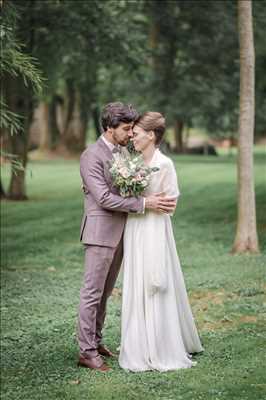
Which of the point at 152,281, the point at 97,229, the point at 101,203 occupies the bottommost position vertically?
the point at 152,281

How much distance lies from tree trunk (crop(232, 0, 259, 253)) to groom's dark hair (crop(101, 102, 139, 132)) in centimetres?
576

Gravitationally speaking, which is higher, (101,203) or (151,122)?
(151,122)

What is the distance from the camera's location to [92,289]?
→ 6.39m

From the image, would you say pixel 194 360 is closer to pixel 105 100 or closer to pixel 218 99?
pixel 218 99

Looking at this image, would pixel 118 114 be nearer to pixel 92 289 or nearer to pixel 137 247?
pixel 137 247

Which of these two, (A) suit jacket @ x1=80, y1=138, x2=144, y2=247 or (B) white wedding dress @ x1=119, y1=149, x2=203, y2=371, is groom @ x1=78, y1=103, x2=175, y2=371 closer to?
(A) suit jacket @ x1=80, y1=138, x2=144, y2=247

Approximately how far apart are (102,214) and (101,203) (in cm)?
18

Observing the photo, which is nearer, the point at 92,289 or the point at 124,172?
the point at 124,172

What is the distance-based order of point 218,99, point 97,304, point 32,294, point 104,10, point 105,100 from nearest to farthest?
point 97,304, point 32,294, point 104,10, point 218,99, point 105,100

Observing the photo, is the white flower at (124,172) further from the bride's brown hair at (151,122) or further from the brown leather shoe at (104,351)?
the brown leather shoe at (104,351)

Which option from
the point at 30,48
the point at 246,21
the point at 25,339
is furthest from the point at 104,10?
the point at 25,339

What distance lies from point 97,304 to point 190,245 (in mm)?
6852

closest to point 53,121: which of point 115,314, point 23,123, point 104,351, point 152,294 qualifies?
point 23,123

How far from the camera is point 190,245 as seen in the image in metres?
13.2
